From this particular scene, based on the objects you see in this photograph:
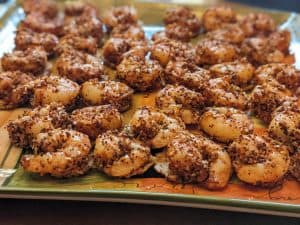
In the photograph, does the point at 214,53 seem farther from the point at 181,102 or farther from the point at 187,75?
the point at 181,102

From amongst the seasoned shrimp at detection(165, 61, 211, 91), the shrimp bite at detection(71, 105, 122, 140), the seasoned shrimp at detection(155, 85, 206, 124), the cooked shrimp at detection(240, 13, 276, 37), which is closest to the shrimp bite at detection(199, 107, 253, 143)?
the seasoned shrimp at detection(155, 85, 206, 124)

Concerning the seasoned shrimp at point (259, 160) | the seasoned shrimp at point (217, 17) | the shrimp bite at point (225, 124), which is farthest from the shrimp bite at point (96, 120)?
the seasoned shrimp at point (217, 17)

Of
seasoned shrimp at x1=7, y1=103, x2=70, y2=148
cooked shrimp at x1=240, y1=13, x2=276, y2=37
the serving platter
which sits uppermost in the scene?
cooked shrimp at x1=240, y1=13, x2=276, y2=37

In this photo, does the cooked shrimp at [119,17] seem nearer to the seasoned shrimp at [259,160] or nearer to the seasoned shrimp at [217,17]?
the seasoned shrimp at [217,17]

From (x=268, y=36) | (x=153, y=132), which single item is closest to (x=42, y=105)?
(x=153, y=132)

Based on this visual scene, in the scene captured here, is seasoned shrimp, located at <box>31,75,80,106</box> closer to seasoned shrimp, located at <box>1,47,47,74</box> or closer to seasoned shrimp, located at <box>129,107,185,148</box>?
seasoned shrimp, located at <box>1,47,47,74</box>

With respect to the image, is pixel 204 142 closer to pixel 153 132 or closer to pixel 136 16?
pixel 153 132

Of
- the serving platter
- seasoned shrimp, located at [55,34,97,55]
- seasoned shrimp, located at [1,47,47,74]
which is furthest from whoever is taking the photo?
seasoned shrimp, located at [55,34,97,55]
